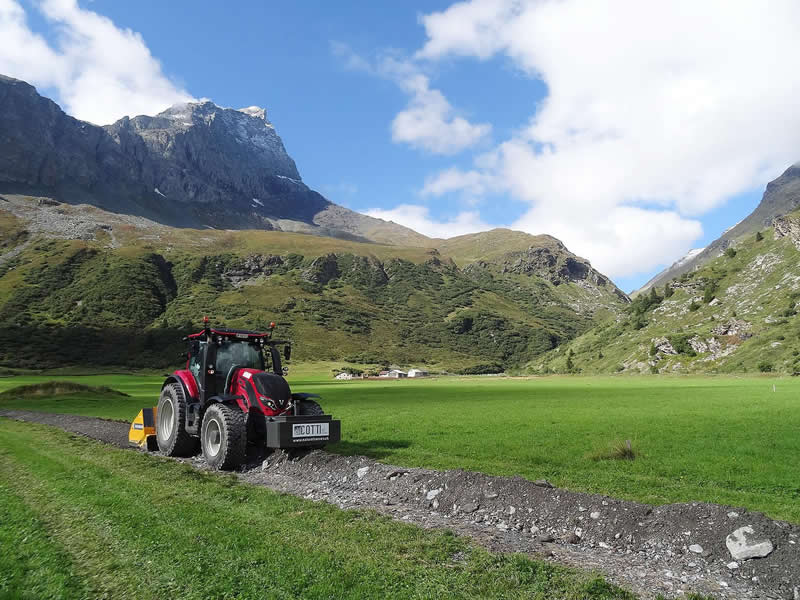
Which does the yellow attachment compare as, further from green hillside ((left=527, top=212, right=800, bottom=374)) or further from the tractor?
green hillside ((left=527, top=212, right=800, bottom=374))

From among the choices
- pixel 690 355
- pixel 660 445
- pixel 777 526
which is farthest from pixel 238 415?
pixel 690 355

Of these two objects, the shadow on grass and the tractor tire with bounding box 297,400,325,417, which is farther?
the shadow on grass

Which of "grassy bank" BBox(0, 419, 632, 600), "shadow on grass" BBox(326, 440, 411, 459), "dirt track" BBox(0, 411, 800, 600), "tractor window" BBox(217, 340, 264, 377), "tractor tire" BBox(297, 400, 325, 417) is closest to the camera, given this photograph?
"grassy bank" BBox(0, 419, 632, 600)

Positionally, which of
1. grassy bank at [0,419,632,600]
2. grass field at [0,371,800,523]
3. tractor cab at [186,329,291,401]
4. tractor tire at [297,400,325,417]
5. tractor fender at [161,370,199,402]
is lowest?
grass field at [0,371,800,523]

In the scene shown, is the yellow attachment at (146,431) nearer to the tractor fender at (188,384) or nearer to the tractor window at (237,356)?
the tractor fender at (188,384)

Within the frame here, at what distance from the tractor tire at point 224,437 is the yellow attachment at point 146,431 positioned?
4007mm

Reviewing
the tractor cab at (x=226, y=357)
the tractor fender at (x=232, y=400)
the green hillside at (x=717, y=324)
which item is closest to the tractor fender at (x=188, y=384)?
the tractor cab at (x=226, y=357)

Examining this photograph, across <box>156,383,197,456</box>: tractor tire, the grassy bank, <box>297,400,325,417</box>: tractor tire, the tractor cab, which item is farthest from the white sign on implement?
<box>156,383,197,456</box>: tractor tire

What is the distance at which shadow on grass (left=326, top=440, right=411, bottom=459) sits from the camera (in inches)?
663

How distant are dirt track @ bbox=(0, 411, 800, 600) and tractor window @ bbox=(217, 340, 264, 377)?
4.38 metres

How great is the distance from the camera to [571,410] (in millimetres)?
34750

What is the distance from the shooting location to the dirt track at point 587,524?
666cm

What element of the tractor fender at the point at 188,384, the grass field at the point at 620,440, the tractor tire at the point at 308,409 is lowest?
the grass field at the point at 620,440

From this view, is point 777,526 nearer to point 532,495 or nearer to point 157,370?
point 532,495
